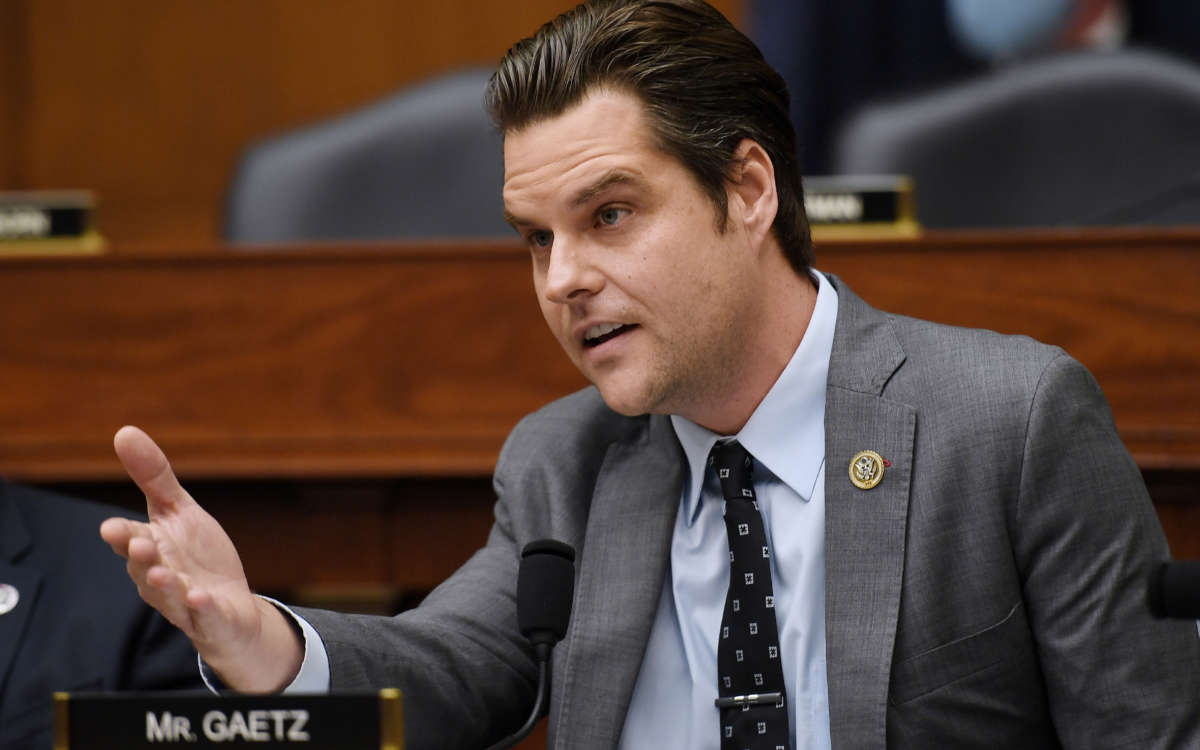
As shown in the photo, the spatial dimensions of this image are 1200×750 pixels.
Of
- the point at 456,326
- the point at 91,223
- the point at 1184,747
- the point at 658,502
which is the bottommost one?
the point at 1184,747

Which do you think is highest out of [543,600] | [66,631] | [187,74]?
[187,74]

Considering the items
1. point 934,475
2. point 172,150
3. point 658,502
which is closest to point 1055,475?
point 934,475

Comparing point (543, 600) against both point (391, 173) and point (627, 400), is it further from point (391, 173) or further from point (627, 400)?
point (391, 173)

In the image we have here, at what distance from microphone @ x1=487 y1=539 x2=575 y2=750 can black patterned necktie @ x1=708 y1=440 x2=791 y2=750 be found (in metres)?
0.20

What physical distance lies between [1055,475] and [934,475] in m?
0.11

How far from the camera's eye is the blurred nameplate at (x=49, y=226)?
2.29 metres

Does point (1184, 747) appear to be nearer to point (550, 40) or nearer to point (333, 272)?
point (550, 40)

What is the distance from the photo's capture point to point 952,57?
3615 millimetres

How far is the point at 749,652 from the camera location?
1366 mm

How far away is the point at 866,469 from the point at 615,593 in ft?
0.94

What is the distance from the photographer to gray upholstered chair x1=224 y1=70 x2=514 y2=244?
9.64 ft

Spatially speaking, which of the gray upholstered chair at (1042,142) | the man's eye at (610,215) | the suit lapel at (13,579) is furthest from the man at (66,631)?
the gray upholstered chair at (1042,142)

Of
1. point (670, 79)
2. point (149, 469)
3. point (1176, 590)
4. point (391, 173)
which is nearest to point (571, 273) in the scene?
point (670, 79)

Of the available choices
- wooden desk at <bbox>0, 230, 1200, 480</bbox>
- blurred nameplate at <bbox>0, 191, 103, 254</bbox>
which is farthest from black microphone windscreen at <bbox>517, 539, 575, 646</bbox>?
blurred nameplate at <bbox>0, 191, 103, 254</bbox>
